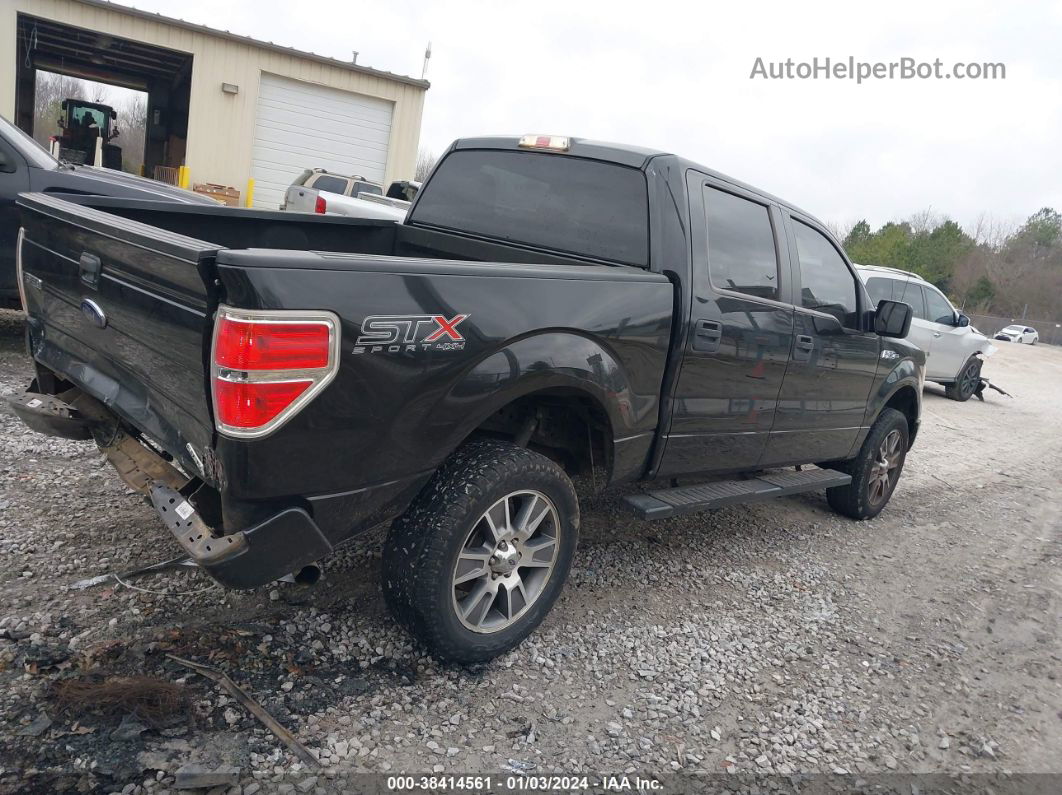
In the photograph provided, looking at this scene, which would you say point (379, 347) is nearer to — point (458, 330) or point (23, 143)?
point (458, 330)

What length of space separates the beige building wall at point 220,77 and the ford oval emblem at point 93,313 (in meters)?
16.6

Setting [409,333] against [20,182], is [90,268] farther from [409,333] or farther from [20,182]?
[20,182]

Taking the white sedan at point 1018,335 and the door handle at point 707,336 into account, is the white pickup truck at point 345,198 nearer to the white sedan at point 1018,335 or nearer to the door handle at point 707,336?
the door handle at point 707,336

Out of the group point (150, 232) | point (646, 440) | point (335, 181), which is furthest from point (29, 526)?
point (335, 181)

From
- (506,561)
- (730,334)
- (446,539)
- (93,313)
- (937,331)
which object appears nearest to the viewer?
Result: (446,539)

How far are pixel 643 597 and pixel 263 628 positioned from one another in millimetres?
1791

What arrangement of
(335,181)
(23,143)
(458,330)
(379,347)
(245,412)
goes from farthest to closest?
(335,181)
(23,143)
(458,330)
(379,347)
(245,412)

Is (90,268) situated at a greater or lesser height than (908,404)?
greater

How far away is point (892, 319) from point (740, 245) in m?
1.48

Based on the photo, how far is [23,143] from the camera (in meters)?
6.21

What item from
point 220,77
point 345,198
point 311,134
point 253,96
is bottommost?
point 345,198

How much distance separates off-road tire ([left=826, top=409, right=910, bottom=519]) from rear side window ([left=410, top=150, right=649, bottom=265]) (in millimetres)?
2712

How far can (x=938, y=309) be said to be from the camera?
12.4 meters

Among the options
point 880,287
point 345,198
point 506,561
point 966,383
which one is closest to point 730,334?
point 506,561
